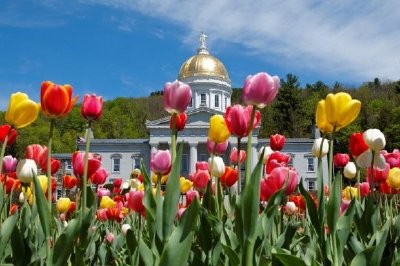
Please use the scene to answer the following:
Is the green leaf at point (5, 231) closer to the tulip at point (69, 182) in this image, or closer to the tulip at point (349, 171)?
the tulip at point (69, 182)

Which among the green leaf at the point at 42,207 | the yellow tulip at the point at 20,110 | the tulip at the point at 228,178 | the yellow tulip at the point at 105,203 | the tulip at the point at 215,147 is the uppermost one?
the yellow tulip at the point at 20,110

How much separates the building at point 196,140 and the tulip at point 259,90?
38.3 metres

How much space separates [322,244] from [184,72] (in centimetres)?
4474

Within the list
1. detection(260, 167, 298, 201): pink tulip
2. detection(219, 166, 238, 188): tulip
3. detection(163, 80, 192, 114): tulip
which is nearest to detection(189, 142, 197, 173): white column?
detection(219, 166, 238, 188): tulip

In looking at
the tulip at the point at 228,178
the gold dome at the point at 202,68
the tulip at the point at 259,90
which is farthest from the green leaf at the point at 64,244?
the gold dome at the point at 202,68

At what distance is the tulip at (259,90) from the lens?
66.5 inches

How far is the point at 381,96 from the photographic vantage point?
72438 millimetres

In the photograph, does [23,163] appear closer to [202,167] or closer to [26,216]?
[26,216]

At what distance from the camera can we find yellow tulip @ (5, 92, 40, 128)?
5.93 feet

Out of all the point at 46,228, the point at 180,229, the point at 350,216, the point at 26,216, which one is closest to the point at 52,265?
the point at 46,228

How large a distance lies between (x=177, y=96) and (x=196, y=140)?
40382mm

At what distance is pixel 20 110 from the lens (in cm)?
181

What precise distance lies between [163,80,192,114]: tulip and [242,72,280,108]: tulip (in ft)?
0.66

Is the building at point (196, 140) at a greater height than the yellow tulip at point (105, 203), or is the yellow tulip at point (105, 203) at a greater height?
the building at point (196, 140)
